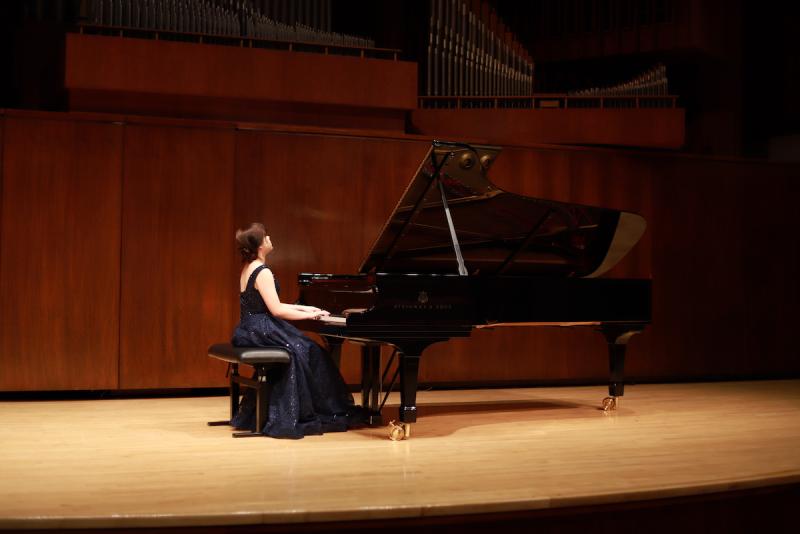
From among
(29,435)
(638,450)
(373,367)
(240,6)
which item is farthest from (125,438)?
(240,6)

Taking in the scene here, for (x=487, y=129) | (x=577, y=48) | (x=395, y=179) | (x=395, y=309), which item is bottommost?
(x=395, y=309)

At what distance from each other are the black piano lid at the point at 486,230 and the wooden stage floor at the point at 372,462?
0.90 m

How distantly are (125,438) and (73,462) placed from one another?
0.64 meters

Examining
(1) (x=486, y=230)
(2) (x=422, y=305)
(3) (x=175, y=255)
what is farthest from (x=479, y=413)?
(3) (x=175, y=255)

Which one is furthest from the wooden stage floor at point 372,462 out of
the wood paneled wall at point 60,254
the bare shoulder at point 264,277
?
the bare shoulder at point 264,277

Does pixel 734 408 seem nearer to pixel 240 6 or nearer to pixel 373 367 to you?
pixel 373 367

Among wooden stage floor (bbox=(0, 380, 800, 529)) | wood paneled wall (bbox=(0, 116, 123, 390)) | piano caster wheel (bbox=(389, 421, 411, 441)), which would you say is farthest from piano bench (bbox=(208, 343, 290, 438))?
wood paneled wall (bbox=(0, 116, 123, 390))

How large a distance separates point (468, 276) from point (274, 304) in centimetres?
99

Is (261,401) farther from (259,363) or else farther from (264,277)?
(264,277)

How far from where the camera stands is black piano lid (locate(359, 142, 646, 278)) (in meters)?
4.66

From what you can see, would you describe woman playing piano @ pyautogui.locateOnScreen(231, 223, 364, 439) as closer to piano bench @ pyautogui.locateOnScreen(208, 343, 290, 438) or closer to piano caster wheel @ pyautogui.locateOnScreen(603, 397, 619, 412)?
piano bench @ pyautogui.locateOnScreen(208, 343, 290, 438)

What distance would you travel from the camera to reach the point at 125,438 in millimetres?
4504

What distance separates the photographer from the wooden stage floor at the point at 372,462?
10.2 ft

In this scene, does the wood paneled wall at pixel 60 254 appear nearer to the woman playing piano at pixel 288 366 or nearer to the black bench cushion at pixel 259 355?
the woman playing piano at pixel 288 366
